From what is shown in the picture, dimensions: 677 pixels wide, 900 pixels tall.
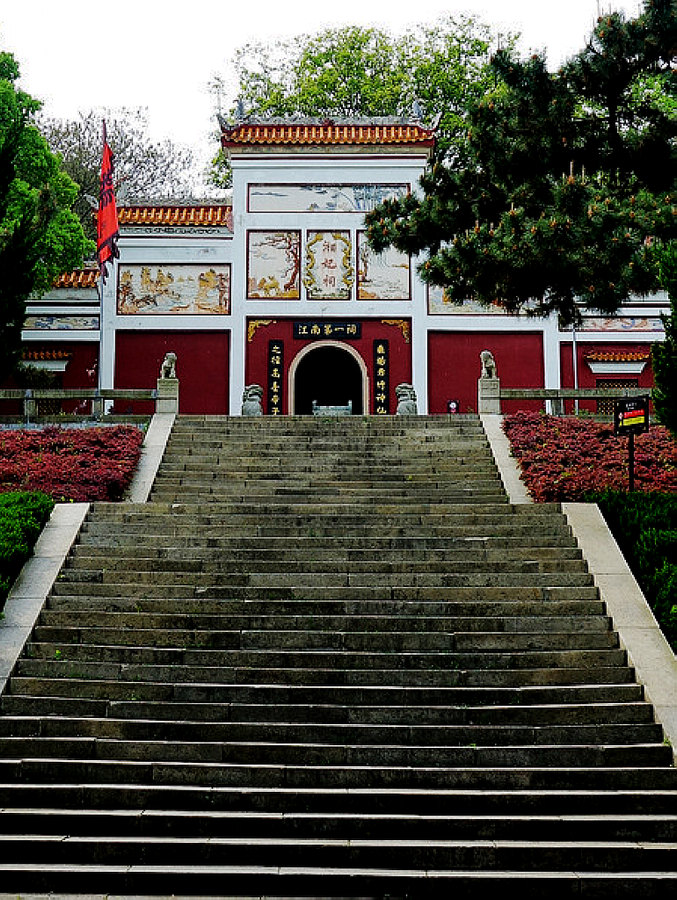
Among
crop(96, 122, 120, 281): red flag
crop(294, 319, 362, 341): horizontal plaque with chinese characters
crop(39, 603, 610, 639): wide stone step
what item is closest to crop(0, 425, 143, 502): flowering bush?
crop(39, 603, 610, 639): wide stone step

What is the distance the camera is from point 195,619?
746 centimetres

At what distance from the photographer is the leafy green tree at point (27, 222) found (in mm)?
11242

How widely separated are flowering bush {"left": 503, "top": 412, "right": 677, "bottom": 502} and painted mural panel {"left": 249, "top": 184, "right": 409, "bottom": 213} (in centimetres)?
798

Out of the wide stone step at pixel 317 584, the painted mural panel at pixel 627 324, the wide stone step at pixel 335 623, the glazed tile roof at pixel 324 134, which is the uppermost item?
the glazed tile roof at pixel 324 134

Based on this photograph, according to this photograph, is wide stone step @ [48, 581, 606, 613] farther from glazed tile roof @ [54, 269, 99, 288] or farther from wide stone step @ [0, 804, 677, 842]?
glazed tile roof @ [54, 269, 99, 288]

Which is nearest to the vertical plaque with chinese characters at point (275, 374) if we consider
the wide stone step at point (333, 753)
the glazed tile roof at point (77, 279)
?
the glazed tile roof at point (77, 279)

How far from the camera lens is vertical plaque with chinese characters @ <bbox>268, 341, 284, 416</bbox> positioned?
752 inches

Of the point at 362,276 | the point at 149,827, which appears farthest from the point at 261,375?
A: the point at 149,827

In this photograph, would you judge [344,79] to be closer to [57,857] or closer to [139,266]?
[139,266]

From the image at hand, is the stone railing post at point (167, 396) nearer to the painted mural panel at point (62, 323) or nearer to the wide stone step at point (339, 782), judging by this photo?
the painted mural panel at point (62, 323)

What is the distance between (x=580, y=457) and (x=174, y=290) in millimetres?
10575

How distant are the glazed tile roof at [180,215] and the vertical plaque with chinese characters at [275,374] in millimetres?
2665

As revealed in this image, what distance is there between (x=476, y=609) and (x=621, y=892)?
2.85 m

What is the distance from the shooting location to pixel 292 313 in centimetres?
1928
